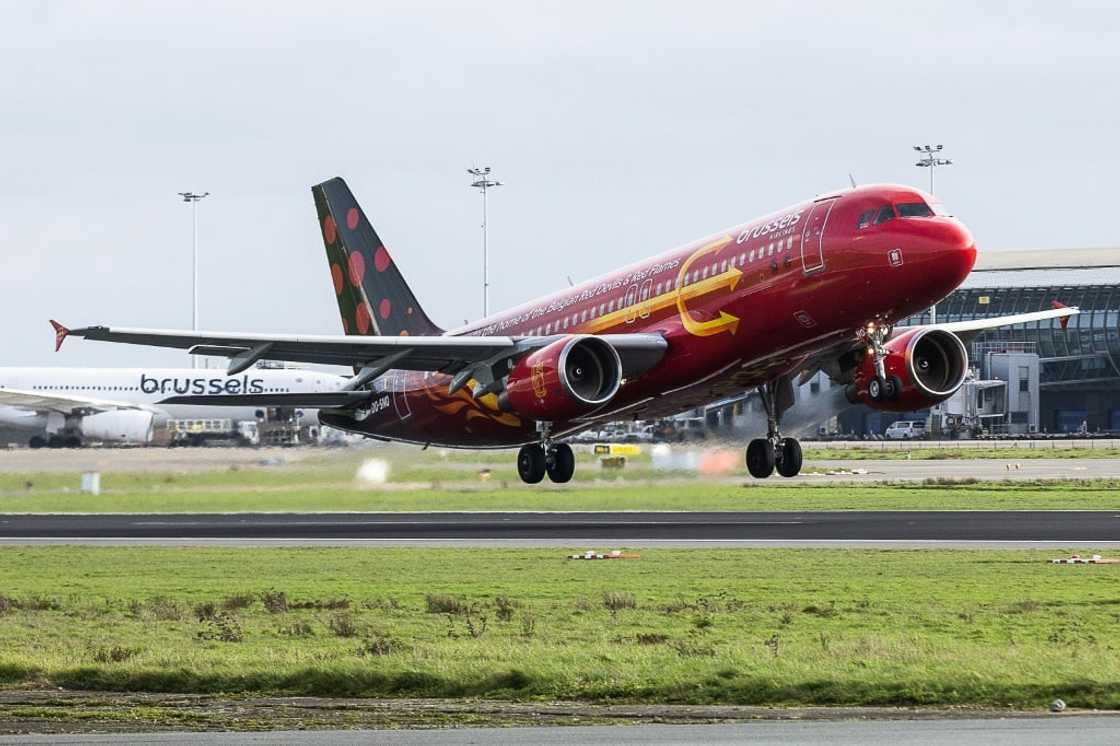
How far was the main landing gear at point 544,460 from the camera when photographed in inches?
1961

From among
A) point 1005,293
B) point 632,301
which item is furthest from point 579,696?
point 1005,293

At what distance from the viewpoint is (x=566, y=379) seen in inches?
1763

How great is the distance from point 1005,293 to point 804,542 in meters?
123

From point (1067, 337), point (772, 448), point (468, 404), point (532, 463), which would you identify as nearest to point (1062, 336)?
point (1067, 337)

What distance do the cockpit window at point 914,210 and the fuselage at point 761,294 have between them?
3 cm

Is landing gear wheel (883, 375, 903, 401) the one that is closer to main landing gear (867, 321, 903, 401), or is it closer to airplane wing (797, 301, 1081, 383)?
main landing gear (867, 321, 903, 401)

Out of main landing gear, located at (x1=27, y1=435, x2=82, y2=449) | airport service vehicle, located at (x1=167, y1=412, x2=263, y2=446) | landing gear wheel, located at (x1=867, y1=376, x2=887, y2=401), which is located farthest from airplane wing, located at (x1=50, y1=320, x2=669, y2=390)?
main landing gear, located at (x1=27, y1=435, x2=82, y2=449)

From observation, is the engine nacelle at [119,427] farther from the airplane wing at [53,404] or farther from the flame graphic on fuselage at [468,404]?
the flame graphic on fuselage at [468,404]

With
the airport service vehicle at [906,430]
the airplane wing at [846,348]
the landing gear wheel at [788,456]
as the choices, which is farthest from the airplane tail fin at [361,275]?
the airport service vehicle at [906,430]

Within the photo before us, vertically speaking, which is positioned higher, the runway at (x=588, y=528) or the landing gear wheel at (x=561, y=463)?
the landing gear wheel at (x=561, y=463)

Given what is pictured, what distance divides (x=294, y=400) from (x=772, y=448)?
A: 1503 centimetres

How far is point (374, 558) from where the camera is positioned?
3916cm

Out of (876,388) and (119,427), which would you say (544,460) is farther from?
(119,427)

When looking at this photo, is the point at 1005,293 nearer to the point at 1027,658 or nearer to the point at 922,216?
the point at 922,216
